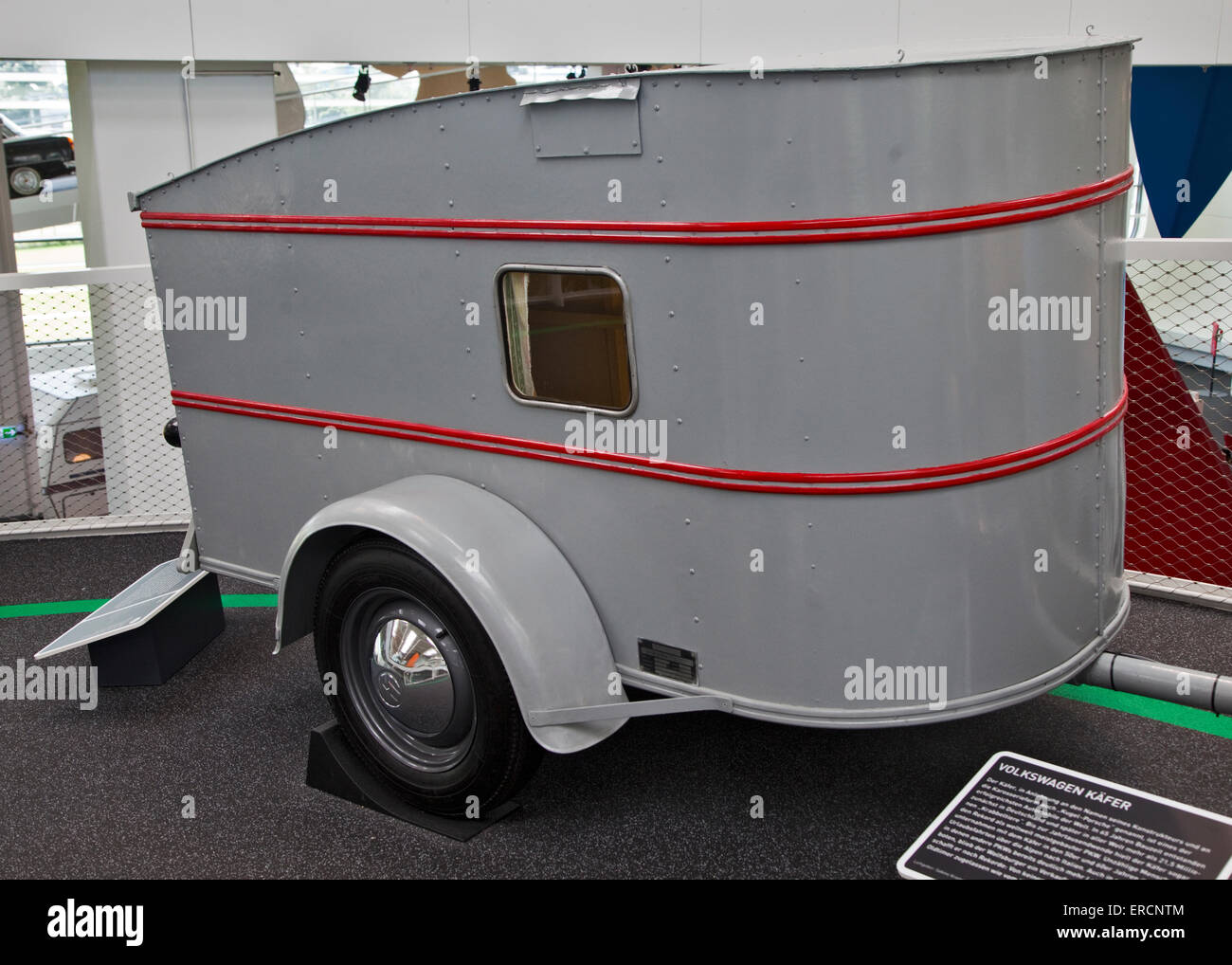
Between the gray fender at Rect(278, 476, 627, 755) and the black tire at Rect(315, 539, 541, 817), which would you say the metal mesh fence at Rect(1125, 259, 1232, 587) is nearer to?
the gray fender at Rect(278, 476, 627, 755)

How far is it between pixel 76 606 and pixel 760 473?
13.0 feet

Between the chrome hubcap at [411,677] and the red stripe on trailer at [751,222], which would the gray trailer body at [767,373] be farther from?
the chrome hubcap at [411,677]

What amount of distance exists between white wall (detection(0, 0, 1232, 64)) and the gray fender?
4220mm

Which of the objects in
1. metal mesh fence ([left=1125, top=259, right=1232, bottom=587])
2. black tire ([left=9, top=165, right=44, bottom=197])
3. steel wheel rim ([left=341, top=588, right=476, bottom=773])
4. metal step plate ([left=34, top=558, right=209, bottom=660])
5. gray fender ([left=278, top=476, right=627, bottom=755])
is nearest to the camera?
gray fender ([left=278, top=476, right=627, bottom=755])

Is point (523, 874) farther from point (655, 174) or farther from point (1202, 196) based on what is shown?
point (1202, 196)

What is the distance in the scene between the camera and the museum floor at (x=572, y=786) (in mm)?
3734

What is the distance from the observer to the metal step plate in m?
4.70

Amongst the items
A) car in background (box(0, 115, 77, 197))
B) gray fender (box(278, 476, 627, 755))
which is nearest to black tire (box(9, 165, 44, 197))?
car in background (box(0, 115, 77, 197))

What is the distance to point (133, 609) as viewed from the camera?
490cm

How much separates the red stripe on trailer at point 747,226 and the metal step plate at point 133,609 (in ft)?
5.93

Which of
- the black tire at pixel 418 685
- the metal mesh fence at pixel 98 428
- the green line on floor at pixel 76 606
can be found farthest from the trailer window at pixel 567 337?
the metal mesh fence at pixel 98 428

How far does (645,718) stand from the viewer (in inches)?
176

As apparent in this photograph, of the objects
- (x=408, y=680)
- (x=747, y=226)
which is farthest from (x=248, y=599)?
(x=747, y=226)
